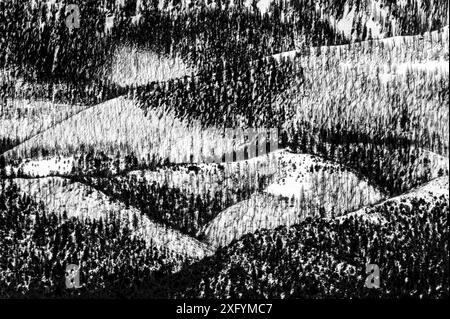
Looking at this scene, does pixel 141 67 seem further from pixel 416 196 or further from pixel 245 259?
pixel 416 196

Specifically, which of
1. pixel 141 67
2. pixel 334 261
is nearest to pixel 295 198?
pixel 334 261

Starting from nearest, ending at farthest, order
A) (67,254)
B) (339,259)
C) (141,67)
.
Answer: (339,259) → (67,254) → (141,67)

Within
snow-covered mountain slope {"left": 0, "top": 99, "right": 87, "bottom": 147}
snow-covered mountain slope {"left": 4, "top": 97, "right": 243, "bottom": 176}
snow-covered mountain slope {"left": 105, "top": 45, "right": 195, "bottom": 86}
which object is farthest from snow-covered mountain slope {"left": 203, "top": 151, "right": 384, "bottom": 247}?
snow-covered mountain slope {"left": 0, "top": 99, "right": 87, "bottom": 147}

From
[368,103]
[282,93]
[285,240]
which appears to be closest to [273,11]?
[282,93]

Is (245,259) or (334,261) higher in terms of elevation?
(245,259)

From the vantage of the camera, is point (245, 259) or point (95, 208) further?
point (95, 208)

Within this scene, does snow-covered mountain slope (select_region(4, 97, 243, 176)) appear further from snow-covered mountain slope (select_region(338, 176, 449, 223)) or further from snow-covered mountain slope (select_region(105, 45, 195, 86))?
snow-covered mountain slope (select_region(338, 176, 449, 223))

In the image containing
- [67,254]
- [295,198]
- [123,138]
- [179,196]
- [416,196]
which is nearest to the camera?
[67,254]
